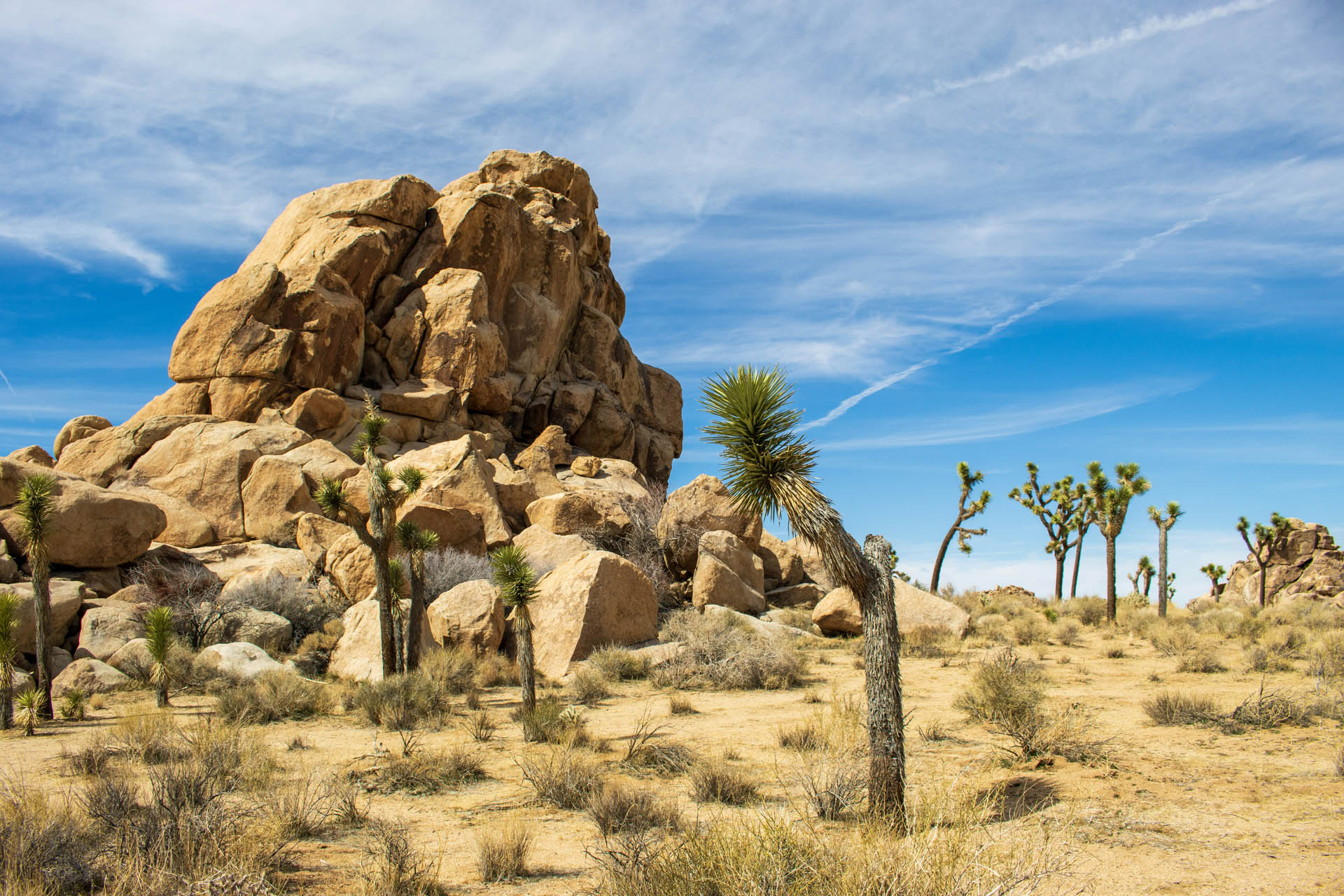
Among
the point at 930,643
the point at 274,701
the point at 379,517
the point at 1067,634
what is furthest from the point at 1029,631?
the point at 274,701

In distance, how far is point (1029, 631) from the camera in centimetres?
2147

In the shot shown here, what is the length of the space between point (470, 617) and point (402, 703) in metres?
4.33

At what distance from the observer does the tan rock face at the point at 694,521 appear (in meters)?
22.6

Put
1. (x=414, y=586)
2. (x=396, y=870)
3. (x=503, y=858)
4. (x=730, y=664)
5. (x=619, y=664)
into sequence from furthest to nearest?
(x=619, y=664), (x=730, y=664), (x=414, y=586), (x=503, y=858), (x=396, y=870)

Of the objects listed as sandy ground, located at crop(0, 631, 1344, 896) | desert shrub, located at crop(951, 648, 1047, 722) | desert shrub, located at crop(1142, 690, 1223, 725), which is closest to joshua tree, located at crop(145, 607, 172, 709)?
sandy ground, located at crop(0, 631, 1344, 896)

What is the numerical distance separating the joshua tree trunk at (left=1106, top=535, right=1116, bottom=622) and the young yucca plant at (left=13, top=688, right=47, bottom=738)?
27366mm

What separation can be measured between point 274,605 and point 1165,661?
19.6 meters

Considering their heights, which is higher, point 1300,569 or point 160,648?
point 160,648

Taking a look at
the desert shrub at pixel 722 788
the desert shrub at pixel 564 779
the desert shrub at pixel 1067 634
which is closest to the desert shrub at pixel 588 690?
the desert shrub at pixel 564 779

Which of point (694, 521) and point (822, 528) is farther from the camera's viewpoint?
point (694, 521)

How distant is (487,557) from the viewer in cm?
2064

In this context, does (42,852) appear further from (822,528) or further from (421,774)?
(822,528)

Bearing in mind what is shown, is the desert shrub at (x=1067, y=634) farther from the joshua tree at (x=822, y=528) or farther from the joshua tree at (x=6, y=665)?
the joshua tree at (x=6, y=665)

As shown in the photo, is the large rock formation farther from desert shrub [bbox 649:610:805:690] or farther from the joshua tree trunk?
desert shrub [bbox 649:610:805:690]
